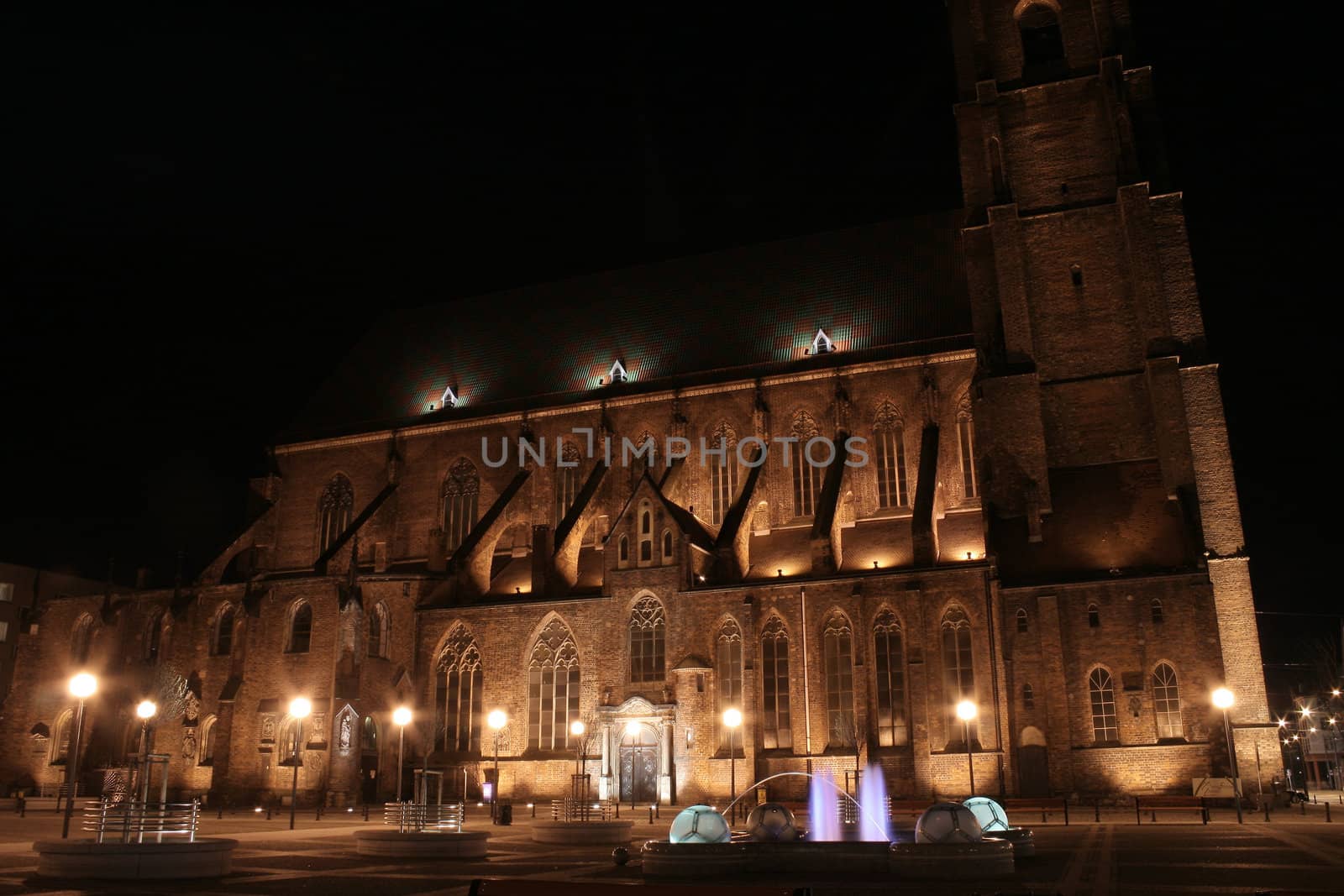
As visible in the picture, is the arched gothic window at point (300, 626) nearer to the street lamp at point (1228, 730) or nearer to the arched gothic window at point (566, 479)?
the arched gothic window at point (566, 479)

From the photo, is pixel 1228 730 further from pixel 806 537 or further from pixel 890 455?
pixel 806 537

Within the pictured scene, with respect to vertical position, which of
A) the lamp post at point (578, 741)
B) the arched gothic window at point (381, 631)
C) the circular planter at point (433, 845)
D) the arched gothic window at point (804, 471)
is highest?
the arched gothic window at point (804, 471)

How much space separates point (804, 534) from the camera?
144 feet

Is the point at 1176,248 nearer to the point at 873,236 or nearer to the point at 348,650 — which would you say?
the point at 873,236

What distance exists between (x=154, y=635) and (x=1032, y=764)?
37319 mm

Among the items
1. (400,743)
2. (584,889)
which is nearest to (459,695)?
(400,743)

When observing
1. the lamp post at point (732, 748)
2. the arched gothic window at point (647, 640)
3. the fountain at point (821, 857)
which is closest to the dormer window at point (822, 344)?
the arched gothic window at point (647, 640)

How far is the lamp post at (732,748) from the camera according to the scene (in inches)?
1399

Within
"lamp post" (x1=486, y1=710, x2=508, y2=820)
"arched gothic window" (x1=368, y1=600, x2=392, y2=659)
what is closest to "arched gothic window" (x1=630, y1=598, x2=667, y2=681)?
"lamp post" (x1=486, y1=710, x2=508, y2=820)

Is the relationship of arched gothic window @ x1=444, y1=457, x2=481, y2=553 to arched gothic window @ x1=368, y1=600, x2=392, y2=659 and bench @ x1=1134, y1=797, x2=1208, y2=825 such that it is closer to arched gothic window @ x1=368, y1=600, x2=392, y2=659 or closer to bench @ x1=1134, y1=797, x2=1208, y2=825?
arched gothic window @ x1=368, y1=600, x2=392, y2=659

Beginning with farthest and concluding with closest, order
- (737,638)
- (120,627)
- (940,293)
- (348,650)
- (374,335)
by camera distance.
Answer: (374,335), (120,627), (940,293), (348,650), (737,638)

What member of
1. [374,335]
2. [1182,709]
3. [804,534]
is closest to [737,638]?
[804,534]

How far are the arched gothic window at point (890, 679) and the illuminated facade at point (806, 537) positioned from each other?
11cm

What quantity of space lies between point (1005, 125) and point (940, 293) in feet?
23.2
